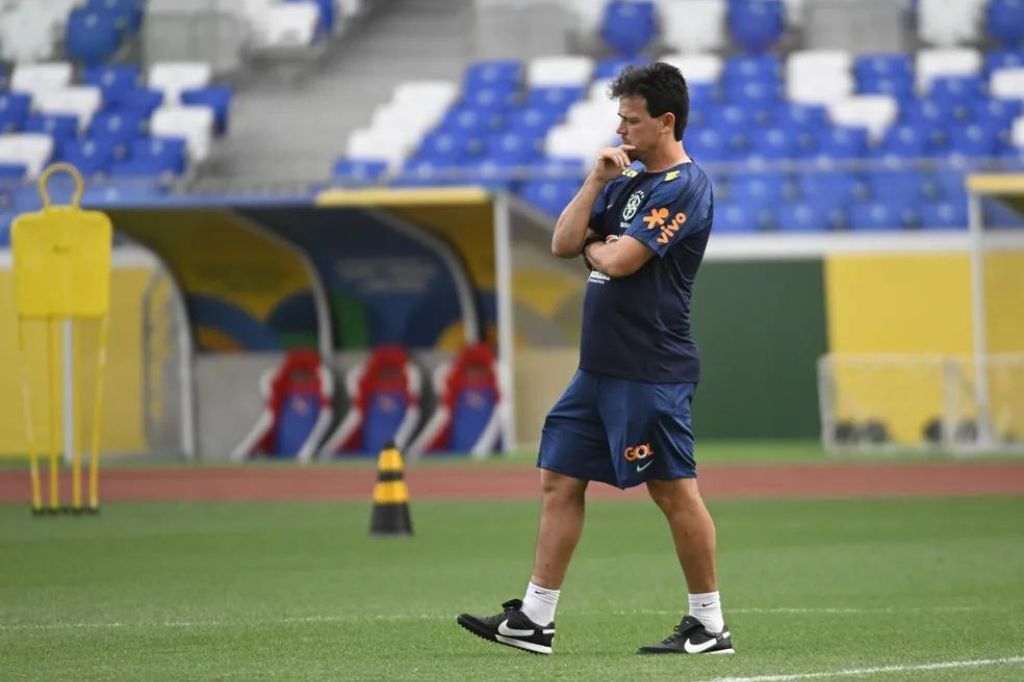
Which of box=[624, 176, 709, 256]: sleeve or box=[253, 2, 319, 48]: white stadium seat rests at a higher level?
box=[253, 2, 319, 48]: white stadium seat

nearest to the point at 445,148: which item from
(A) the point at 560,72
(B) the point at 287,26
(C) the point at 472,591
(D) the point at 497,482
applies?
(A) the point at 560,72

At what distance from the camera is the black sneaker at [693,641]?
783 centimetres

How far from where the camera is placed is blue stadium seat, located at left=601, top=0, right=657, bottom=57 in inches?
1318

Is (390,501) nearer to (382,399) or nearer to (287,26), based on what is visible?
(382,399)

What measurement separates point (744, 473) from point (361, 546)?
8.00 meters

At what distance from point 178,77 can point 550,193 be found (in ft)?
32.1

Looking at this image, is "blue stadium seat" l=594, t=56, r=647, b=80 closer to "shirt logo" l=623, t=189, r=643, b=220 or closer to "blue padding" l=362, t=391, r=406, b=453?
"blue padding" l=362, t=391, r=406, b=453

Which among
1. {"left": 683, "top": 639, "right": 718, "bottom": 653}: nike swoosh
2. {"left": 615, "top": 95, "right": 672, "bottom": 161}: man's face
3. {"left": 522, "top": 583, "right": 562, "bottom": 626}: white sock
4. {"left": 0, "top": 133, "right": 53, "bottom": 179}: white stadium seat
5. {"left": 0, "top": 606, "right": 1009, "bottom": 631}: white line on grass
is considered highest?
{"left": 615, "top": 95, "right": 672, "bottom": 161}: man's face

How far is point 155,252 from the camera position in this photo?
24.8 m

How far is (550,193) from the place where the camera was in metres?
25.9

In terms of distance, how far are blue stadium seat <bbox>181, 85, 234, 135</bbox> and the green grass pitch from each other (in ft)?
48.7

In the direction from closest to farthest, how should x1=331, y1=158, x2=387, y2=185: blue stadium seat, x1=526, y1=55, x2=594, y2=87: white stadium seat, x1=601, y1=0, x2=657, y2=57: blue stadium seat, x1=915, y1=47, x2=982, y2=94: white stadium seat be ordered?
x1=331, y1=158, x2=387, y2=185: blue stadium seat, x1=915, y1=47, x2=982, y2=94: white stadium seat, x1=526, y1=55, x2=594, y2=87: white stadium seat, x1=601, y1=0, x2=657, y2=57: blue stadium seat

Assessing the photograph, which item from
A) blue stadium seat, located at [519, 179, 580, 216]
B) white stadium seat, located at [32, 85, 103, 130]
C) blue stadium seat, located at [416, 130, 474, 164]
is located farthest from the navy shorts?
white stadium seat, located at [32, 85, 103, 130]

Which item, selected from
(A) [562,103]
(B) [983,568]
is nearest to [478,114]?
(A) [562,103]
